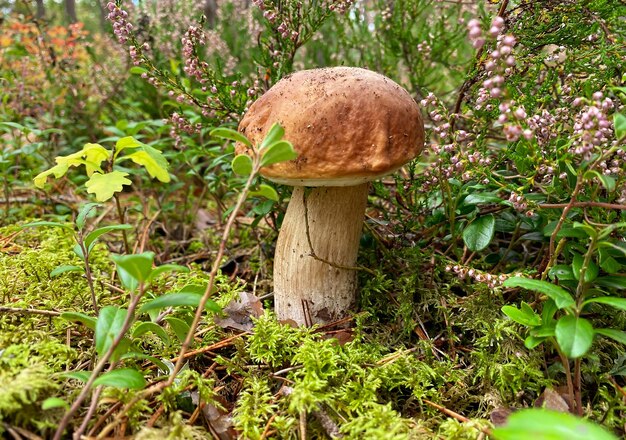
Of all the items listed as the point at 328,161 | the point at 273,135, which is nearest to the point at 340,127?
the point at 328,161

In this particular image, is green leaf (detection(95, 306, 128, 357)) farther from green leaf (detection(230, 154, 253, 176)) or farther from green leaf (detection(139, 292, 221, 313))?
green leaf (detection(230, 154, 253, 176))

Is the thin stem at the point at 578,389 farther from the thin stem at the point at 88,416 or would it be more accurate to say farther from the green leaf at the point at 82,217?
the green leaf at the point at 82,217

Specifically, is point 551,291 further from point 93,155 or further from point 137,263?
point 93,155

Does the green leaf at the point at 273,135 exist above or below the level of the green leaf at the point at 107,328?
above

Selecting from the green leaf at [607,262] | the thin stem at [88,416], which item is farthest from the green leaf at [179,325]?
the green leaf at [607,262]

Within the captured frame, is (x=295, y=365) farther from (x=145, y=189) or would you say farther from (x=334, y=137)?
(x=145, y=189)

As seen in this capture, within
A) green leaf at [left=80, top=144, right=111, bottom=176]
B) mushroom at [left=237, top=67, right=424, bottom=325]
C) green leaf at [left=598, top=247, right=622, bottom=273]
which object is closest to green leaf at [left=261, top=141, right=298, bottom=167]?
mushroom at [left=237, top=67, right=424, bottom=325]

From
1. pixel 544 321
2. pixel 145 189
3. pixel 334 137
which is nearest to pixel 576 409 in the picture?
pixel 544 321
